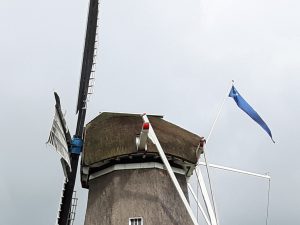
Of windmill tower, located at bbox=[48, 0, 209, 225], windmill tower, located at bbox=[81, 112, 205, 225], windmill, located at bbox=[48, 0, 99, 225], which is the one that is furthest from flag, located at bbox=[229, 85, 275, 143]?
windmill, located at bbox=[48, 0, 99, 225]

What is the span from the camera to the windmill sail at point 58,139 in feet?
39.6

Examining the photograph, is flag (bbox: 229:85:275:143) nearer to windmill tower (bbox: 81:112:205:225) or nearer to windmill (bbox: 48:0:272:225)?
windmill (bbox: 48:0:272:225)

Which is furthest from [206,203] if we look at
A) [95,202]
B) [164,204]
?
[95,202]

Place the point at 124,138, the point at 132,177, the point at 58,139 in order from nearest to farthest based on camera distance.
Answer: the point at 132,177
the point at 58,139
the point at 124,138

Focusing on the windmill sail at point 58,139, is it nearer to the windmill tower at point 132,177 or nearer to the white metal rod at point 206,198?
the windmill tower at point 132,177

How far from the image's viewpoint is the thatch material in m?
12.7

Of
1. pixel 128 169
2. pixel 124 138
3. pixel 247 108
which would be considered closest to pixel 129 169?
pixel 128 169

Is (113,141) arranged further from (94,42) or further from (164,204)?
(94,42)

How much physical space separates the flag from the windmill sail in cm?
575

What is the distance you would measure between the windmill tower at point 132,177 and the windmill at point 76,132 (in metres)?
0.65

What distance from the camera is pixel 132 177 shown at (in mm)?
12477

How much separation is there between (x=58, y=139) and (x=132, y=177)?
2258 millimetres

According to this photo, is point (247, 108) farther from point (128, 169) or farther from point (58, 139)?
point (58, 139)

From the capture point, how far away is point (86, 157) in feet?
42.9
